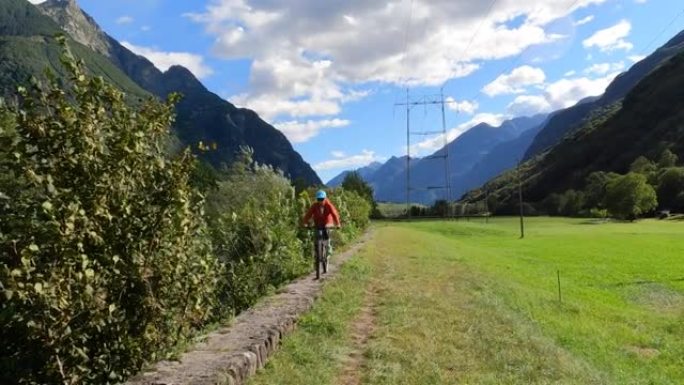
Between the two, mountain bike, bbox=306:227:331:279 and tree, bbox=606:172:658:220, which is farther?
tree, bbox=606:172:658:220

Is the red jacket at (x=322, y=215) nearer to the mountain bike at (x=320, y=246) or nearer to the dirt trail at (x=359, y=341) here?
the mountain bike at (x=320, y=246)

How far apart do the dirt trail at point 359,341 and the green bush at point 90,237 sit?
2303mm

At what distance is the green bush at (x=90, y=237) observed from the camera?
557cm

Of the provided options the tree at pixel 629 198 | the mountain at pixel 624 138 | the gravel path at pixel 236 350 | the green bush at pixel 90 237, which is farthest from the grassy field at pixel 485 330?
the mountain at pixel 624 138

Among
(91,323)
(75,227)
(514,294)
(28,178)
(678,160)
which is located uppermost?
(678,160)

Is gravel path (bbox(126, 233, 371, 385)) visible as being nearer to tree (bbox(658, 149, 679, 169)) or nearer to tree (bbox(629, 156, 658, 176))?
tree (bbox(629, 156, 658, 176))

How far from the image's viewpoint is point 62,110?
6.11 meters

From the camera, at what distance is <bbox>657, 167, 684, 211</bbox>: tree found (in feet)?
360

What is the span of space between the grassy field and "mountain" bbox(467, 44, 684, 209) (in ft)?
497

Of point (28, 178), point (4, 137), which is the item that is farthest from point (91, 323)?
point (4, 137)

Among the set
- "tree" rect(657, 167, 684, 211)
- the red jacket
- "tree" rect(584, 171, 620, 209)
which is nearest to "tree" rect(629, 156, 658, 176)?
"tree" rect(584, 171, 620, 209)

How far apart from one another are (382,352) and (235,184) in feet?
64.7

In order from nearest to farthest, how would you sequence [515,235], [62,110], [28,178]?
[28,178], [62,110], [515,235]

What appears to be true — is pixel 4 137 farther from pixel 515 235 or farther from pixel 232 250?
pixel 515 235
